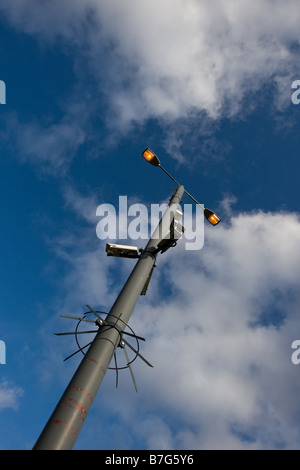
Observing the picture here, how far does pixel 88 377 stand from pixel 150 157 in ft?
25.0

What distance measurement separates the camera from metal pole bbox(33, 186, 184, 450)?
14.1 feet

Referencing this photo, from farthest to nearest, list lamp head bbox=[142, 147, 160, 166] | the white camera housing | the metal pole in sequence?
lamp head bbox=[142, 147, 160, 166], the white camera housing, the metal pole

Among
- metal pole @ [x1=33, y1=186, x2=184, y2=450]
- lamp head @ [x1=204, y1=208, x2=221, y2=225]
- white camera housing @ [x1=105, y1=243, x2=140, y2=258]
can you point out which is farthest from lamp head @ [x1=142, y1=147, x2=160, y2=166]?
metal pole @ [x1=33, y1=186, x2=184, y2=450]

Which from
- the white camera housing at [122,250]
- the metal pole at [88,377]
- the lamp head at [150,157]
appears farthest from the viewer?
the lamp head at [150,157]

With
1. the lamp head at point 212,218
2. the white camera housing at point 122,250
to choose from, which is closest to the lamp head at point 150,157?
the lamp head at point 212,218

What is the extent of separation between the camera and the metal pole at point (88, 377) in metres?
4.30

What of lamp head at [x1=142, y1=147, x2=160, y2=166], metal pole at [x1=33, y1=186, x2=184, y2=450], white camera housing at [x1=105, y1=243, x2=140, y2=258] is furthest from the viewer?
lamp head at [x1=142, y1=147, x2=160, y2=166]

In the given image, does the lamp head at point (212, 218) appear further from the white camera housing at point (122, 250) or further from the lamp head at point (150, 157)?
the white camera housing at point (122, 250)

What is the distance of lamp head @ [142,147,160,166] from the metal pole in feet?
14.8

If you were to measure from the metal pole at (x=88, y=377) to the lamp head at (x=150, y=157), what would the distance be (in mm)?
4514

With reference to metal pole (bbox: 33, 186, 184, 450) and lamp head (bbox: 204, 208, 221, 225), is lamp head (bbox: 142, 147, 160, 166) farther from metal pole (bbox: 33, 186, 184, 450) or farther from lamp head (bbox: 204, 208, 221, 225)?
metal pole (bbox: 33, 186, 184, 450)
